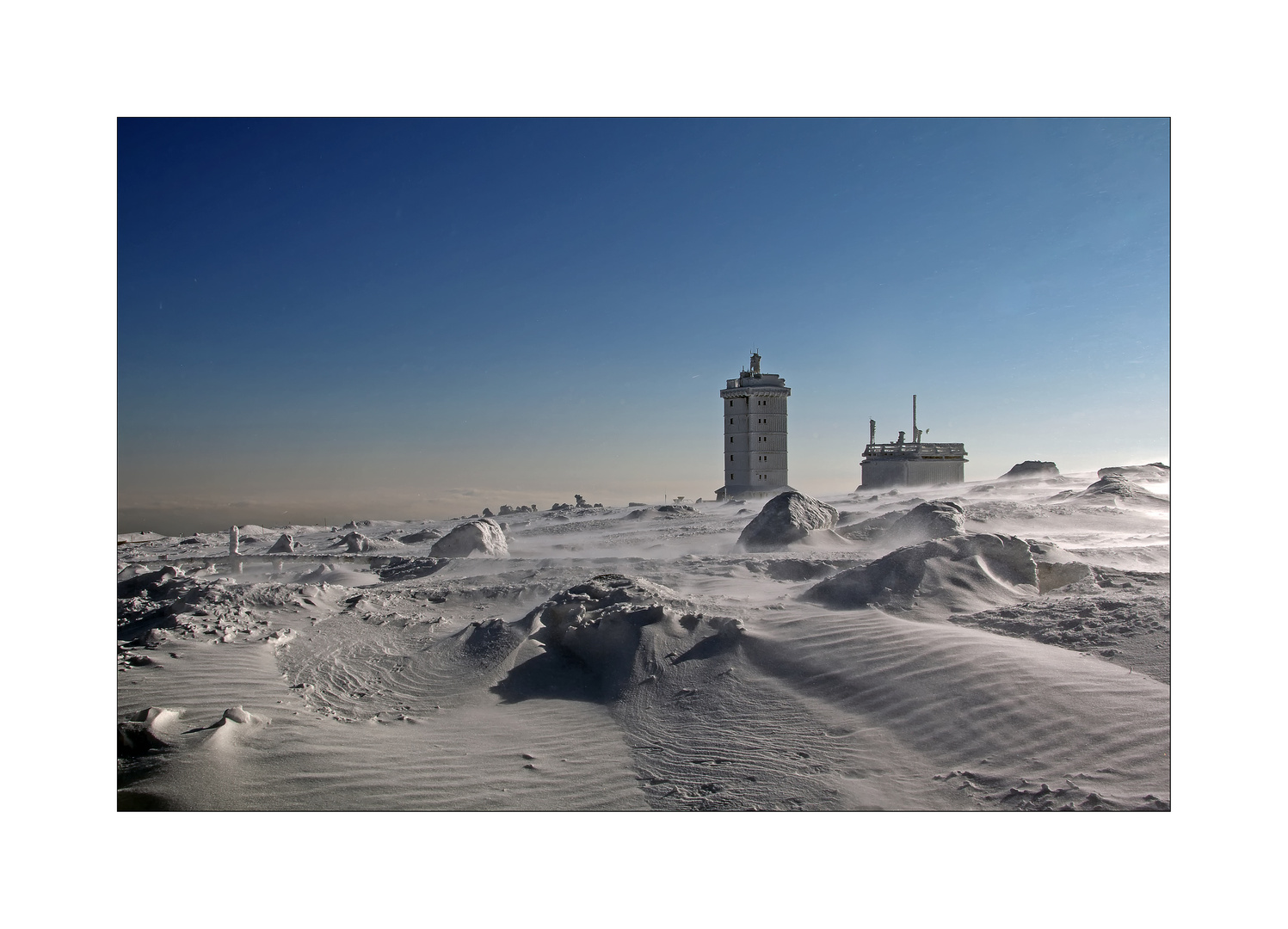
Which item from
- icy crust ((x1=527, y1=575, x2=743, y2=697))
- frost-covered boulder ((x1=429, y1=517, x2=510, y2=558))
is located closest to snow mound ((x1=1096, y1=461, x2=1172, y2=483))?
icy crust ((x1=527, y1=575, x2=743, y2=697))

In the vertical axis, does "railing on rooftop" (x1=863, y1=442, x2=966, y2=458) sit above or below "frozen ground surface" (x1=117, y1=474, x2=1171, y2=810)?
above

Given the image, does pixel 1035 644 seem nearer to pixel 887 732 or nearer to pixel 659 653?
pixel 887 732

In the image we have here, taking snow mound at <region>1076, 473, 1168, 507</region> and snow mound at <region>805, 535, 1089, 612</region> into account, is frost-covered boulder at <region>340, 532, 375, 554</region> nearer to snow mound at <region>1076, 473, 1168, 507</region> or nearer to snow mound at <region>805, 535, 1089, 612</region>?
snow mound at <region>805, 535, 1089, 612</region>

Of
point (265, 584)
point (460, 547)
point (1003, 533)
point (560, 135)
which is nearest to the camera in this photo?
point (560, 135)

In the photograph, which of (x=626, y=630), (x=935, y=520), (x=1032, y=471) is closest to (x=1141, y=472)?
(x=1032, y=471)

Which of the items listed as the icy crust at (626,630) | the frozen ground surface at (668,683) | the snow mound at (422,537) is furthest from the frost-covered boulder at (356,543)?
the icy crust at (626,630)

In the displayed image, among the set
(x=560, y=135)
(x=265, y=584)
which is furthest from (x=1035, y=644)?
(x=265, y=584)

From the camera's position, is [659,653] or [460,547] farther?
[460,547]

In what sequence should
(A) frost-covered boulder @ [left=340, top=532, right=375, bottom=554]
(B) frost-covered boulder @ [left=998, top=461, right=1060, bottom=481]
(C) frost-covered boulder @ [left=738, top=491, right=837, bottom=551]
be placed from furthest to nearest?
(A) frost-covered boulder @ [left=340, top=532, right=375, bottom=554] → (C) frost-covered boulder @ [left=738, top=491, right=837, bottom=551] → (B) frost-covered boulder @ [left=998, top=461, right=1060, bottom=481]
